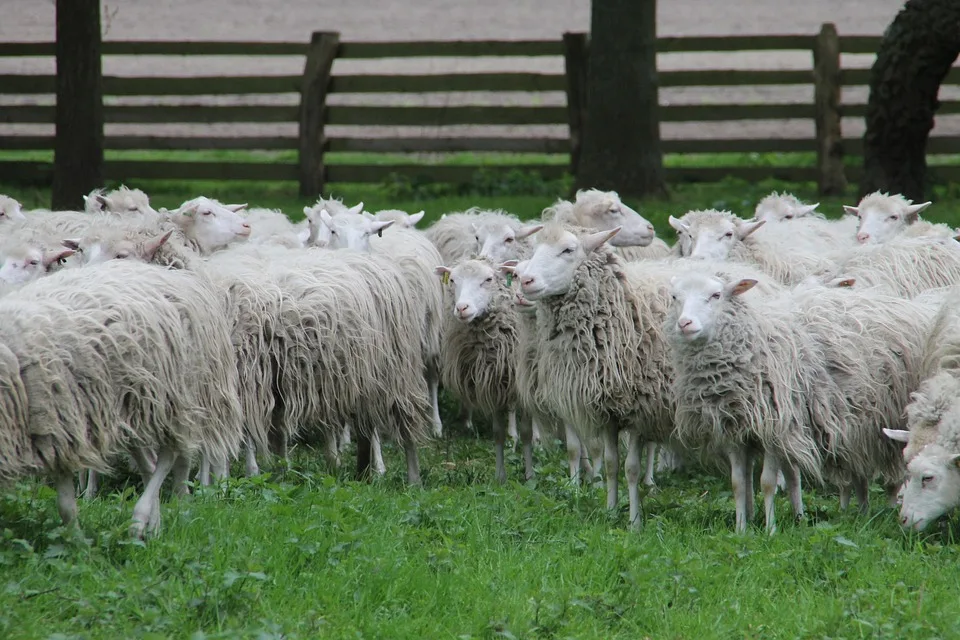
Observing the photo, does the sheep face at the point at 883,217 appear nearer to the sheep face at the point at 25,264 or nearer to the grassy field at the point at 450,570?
the grassy field at the point at 450,570

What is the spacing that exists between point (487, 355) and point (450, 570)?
242 centimetres

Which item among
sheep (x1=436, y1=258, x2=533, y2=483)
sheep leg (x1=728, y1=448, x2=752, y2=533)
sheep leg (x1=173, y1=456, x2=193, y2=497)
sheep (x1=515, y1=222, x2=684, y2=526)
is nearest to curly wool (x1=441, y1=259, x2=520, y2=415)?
sheep (x1=436, y1=258, x2=533, y2=483)

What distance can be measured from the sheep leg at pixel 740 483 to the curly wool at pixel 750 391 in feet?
0.23

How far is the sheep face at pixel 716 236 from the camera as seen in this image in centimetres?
718

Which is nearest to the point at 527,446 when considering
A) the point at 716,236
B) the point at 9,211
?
the point at 716,236

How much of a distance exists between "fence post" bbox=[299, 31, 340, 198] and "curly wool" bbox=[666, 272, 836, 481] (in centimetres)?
926

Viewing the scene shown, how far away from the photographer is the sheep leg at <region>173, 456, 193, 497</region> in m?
5.16

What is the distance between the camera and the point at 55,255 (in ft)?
19.5

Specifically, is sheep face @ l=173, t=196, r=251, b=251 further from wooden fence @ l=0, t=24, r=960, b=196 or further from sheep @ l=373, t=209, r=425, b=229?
wooden fence @ l=0, t=24, r=960, b=196

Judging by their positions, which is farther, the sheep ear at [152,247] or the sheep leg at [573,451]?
the sheep leg at [573,451]

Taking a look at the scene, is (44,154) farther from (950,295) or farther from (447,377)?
(950,295)

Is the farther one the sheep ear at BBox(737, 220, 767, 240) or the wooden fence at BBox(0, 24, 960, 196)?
the wooden fence at BBox(0, 24, 960, 196)

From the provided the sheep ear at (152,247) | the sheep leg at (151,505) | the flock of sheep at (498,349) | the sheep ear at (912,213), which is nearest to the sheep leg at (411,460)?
the flock of sheep at (498,349)

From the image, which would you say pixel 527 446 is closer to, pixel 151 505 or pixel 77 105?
pixel 151 505
